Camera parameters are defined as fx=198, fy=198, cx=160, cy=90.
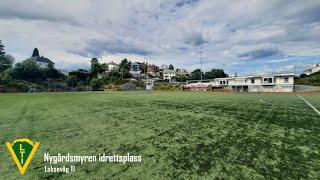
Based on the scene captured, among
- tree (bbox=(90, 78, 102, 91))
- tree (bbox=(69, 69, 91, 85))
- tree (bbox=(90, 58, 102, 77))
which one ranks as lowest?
tree (bbox=(90, 78, 102, 91))

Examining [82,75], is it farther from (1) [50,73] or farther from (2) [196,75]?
(2) [196,75]

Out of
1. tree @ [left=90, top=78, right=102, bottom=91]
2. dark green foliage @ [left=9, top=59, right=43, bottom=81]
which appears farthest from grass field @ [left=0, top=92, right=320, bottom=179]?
dark green foliage @ [left=9, top=59, right=43, bottom=81]

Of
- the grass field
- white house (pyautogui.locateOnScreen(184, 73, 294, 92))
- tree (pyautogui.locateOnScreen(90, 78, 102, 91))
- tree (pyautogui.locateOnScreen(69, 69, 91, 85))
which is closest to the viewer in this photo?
the grass field

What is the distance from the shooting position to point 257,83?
137ft

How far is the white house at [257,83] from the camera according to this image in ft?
123

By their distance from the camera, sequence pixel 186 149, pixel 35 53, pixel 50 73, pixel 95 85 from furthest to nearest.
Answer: pixel 35 53
pixel 50 73
pixel 95 85
pixel 186 149

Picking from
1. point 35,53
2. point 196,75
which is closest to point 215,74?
point 196,75

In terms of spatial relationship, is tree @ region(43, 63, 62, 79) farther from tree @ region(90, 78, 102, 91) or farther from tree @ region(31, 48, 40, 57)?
tree @ region(31, 48, 40, 57)

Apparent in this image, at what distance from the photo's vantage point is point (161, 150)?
3213 millimetres

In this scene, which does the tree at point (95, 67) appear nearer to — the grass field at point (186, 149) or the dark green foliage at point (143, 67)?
the dark green foliage at point (143, 67)

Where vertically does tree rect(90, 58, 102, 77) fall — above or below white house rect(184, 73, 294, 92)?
above

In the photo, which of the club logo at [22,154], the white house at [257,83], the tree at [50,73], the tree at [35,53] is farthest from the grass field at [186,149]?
the tree at [35,53]

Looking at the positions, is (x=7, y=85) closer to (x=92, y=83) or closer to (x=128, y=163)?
(x=92, y=83)

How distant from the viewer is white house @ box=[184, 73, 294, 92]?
123 ft
